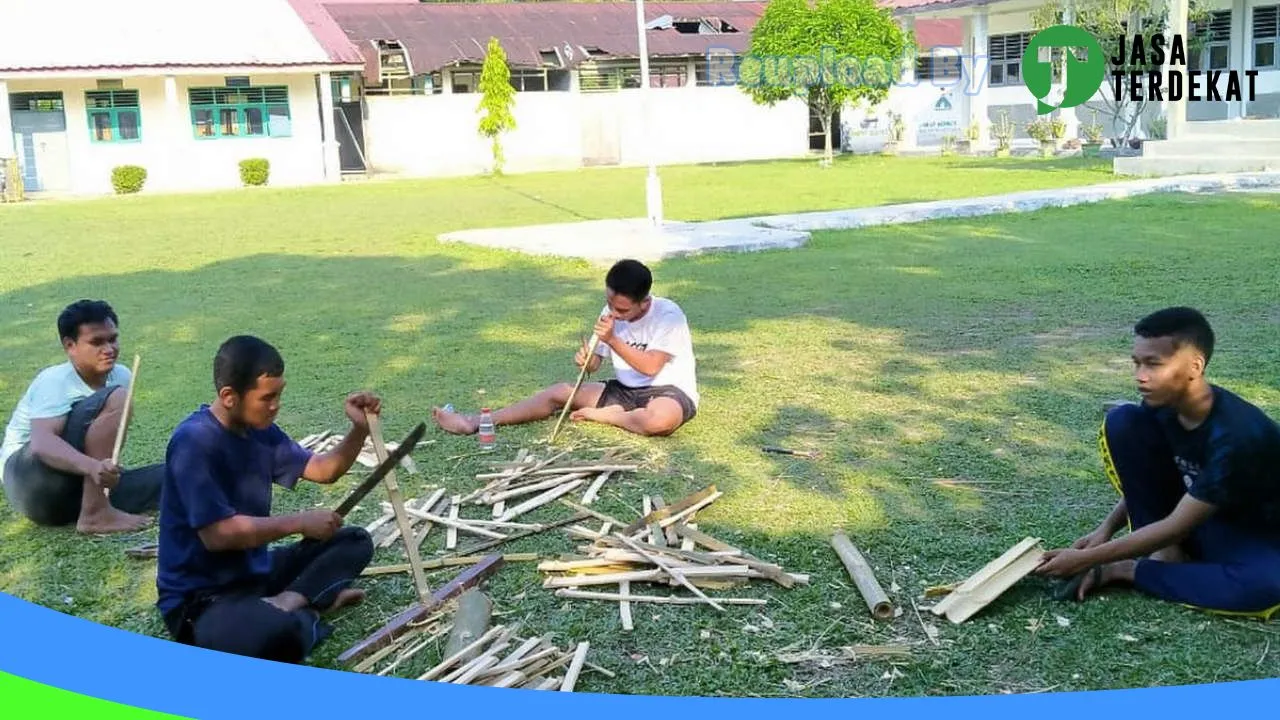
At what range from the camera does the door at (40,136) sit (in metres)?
30.4

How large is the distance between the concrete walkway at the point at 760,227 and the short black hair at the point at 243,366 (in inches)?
359

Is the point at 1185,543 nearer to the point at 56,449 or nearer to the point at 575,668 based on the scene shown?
the point at 575,668

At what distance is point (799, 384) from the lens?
757 centimetres

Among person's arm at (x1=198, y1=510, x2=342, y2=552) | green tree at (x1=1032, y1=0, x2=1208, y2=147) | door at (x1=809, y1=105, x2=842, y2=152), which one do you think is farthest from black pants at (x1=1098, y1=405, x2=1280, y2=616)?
door at (x1=809, y1=105, x2=842, y2=152)

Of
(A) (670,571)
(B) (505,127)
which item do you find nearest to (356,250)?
(A) (670,571)

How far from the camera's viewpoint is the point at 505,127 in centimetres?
3316

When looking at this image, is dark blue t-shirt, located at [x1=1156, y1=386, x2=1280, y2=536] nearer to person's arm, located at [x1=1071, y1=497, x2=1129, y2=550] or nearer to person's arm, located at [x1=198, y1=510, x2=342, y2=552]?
person's arm, located at [x1=1071, y1=497, x2=1129, y2=550]

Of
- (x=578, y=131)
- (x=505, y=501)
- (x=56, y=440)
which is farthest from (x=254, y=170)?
(x=505, y=501)

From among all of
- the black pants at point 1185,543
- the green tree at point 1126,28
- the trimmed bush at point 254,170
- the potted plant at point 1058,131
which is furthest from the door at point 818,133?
the black pants at point 1185,543

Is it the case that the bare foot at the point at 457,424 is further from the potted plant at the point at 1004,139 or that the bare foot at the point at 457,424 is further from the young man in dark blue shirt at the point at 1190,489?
the potted plant at the point at 1004,139

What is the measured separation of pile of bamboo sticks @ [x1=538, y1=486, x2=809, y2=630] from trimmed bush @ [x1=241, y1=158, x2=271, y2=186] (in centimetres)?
2830

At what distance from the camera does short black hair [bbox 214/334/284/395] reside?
12.6ft

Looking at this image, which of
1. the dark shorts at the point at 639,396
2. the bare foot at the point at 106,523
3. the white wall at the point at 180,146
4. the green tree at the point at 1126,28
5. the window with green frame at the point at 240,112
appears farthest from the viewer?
the window with green frame at the point at 240,112

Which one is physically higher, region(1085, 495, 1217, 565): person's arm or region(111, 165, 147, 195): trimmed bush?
region(111, 165, 147, 195): trimmed bush
